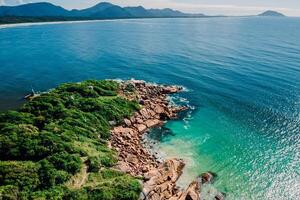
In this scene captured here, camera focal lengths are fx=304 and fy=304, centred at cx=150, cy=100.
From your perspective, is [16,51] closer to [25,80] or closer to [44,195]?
[25,80]

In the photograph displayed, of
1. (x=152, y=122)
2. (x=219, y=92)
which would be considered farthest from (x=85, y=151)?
(x=219, y=92)

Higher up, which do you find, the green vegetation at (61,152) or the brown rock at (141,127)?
the green vegetation at (61,152)

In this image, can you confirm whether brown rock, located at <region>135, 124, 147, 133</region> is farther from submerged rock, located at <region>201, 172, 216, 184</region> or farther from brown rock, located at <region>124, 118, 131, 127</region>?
Result: submerged rock, located at <region>201, 172, 216, 184</region>

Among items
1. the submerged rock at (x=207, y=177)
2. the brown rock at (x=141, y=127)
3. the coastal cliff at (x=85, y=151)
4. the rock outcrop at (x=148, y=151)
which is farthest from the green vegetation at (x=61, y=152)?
the submerged rock at (x=207, y=177)

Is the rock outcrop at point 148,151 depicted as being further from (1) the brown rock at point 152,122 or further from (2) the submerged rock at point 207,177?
(2) the submerged rock at point 207,177

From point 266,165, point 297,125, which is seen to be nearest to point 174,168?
point 266,165

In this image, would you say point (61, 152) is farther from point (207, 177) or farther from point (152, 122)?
point (152, 122)
